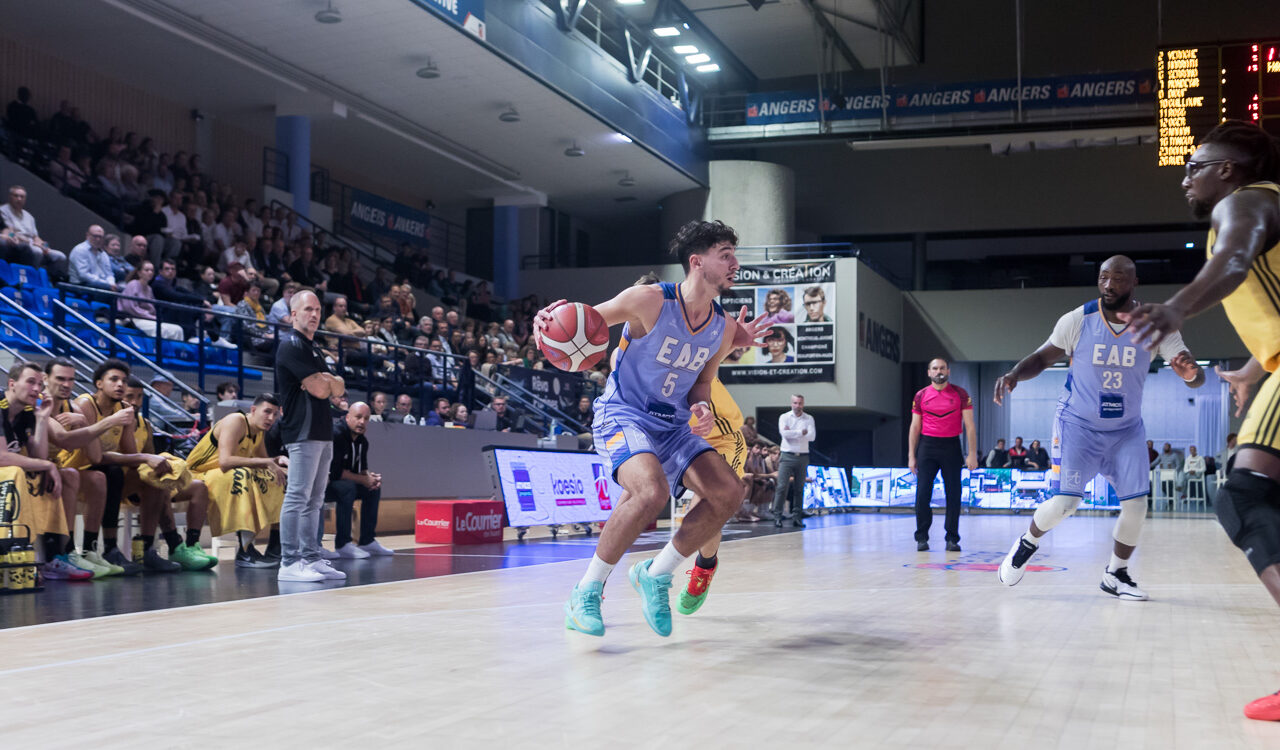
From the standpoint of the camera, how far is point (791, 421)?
14.5m

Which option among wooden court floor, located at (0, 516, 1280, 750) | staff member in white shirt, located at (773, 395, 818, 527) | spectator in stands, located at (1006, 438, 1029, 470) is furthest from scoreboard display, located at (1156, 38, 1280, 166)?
spectator in stands, located at (1006, 438, 1029, 470)

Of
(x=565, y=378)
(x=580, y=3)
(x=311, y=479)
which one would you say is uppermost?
(x=580, y=3)

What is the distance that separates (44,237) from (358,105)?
22.9 ft

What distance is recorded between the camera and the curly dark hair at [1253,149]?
131 inches

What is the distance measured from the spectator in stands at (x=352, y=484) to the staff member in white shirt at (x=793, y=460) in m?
6.32

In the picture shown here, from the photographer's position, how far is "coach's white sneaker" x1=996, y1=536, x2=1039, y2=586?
6.67 m

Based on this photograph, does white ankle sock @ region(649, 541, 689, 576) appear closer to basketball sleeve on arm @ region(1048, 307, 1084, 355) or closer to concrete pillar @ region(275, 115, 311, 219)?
basketball sleeve on arm @ region(1048, 307, 1084, 355)

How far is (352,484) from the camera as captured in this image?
373 inches

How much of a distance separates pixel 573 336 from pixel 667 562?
3.59 feet

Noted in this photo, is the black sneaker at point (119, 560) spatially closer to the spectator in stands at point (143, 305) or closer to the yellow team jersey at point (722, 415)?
the yellow team jersey at point (722, 415)

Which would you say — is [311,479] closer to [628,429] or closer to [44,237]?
[628,429]

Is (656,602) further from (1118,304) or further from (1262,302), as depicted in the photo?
(1118,304)

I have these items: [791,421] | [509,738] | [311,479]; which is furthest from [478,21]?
[509,738]

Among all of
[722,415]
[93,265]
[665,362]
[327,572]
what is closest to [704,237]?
[665,362]
